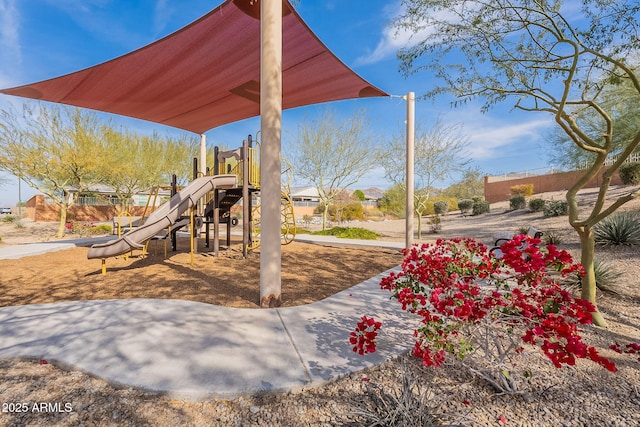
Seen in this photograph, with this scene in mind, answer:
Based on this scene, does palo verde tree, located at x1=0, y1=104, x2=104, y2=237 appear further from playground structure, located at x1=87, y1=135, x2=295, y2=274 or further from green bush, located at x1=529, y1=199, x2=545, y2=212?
green bush, located at x1=529, y1=199, x2=545, y2=212

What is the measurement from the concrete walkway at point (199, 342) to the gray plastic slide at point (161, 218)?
71.9 inches

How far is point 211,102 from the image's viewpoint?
7.90 meters

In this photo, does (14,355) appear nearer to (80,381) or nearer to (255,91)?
(80,381)

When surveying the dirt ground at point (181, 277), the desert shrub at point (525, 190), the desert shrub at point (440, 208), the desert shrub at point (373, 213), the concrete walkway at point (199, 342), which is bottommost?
the dirt ground at point (181, 277)

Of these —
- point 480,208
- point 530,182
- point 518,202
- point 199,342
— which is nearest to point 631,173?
point 518,202

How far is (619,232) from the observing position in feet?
23.4

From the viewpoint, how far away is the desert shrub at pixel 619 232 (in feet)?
23.3

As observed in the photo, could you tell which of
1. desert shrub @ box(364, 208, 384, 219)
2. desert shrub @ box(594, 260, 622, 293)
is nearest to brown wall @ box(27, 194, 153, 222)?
desert shrub @ box(364, 208, 384, 219)

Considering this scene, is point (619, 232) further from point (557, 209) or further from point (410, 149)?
point (557, 209)

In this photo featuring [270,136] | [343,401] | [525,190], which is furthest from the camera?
[525,190]

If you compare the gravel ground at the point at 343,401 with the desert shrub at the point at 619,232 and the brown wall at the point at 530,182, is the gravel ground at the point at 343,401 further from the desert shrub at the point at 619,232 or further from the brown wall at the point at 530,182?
the brown wall at the point at 530,182

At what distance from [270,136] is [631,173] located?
21.6m

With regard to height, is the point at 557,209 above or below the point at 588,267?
above

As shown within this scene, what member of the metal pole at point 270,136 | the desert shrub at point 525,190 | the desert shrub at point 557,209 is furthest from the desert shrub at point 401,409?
the desert shrub at point 525,190
